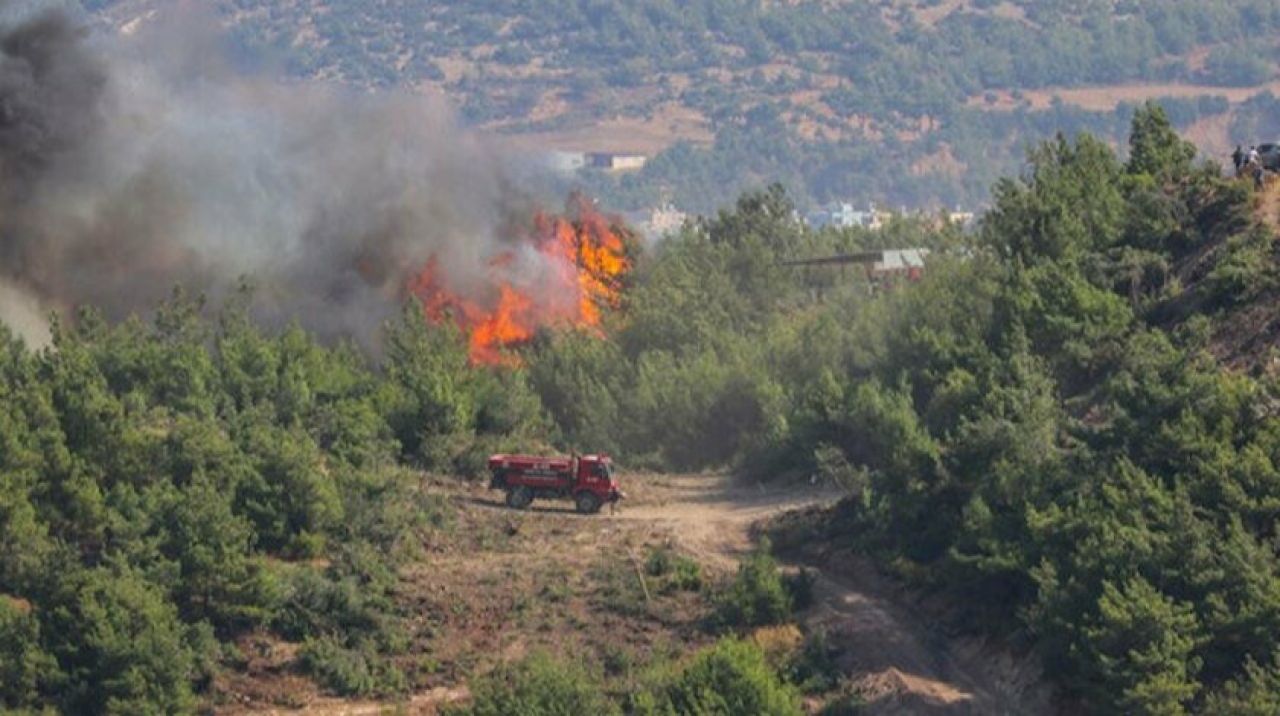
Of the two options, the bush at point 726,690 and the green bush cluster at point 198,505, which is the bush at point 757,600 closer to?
the bush at point 726,690

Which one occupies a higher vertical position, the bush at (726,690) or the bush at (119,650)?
the bush at (726,690)

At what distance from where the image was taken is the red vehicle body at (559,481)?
3216 inches

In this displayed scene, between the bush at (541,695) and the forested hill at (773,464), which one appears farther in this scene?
the forested hill at (773,464)

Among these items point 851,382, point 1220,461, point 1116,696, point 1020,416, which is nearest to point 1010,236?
point 851,382

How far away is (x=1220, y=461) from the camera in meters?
65.6

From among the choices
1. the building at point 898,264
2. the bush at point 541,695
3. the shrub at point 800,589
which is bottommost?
the building at point 898,264

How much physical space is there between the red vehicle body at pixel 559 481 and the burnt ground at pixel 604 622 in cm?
145

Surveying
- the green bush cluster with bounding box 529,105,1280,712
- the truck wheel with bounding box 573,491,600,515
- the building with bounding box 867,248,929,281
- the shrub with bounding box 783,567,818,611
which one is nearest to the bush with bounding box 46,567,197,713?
the green bush cluster with bounding box 529,105,1280,712

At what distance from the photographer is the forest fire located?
106 metres

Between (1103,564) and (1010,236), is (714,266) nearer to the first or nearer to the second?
(1010,236)

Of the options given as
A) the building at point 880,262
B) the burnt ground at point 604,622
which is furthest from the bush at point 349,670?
the building at point 880,262

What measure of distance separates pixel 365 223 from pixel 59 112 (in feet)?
43.3

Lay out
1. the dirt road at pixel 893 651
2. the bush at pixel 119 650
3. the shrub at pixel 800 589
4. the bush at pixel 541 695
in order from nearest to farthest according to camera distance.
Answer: the bush at pixel 541 695 < the dirt road at pixel 893 651 < the bush at pixel 119 650 < the shrub at pixel 800 589

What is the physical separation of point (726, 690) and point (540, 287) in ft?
161
